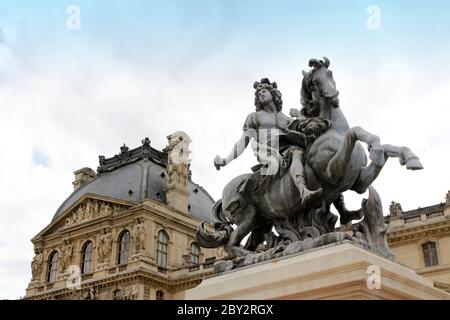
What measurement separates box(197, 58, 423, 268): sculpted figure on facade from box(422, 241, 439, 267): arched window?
30.5 m

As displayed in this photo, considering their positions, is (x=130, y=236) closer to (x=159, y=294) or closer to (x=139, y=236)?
(x=139, y=236)

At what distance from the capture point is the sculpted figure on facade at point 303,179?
17.2 feet

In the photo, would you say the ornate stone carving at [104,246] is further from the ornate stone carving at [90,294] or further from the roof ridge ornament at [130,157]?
the roof ridge ornament at [130,157]

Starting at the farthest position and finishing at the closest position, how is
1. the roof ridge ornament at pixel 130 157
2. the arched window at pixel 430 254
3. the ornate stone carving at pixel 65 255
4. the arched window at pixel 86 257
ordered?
the roof ridge ornament at pixel 130 157 → the ornate stone carving at pixel 65 255 → the arched window at pixel 86 257 → the arched window at pixel 430 254

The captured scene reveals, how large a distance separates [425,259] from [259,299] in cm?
3184

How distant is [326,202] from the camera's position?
5582 mm

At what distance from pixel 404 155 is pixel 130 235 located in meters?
41.0

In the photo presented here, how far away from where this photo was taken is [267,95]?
20.4 ft

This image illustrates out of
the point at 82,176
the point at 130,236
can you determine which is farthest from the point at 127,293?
the point at 82,176

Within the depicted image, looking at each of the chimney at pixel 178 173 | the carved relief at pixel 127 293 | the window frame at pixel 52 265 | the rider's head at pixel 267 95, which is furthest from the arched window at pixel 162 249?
the rider's head at pixel 267 95

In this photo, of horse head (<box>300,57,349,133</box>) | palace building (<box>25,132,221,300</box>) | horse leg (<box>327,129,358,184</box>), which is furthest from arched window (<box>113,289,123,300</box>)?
horse leg (<box>327,129,358,184</box>)

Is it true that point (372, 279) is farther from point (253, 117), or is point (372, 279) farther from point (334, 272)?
point (253, 117)

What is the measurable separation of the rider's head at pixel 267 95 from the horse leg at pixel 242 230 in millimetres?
1081

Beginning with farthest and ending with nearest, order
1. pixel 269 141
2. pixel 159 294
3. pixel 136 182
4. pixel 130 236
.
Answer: pixel 136 182 < pixel 130 236 < pixel 159 294 < pixel 269 141
